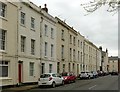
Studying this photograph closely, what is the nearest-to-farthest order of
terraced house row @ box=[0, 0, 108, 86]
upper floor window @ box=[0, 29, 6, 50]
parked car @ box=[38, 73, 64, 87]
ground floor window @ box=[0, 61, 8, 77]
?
ground floor window @ box=[0, 61, 8, 77] → upper floor window @ box=[0, 29, 6, 50] → terraced house row @ box=[0, 0, 108, 86] → parked car @ box=[38, 73, 64, 87]

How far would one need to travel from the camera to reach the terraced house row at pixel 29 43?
92.4 ft

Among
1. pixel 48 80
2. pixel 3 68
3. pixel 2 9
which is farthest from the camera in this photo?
pixel 48 80

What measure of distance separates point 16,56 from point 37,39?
7.10 m

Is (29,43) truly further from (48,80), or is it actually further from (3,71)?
(3,71)

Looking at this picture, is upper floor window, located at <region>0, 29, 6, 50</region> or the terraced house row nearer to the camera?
upper floor window, located at <region>0, 29, 6, 50</region>

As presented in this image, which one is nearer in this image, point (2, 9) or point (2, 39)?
point (2, 39)

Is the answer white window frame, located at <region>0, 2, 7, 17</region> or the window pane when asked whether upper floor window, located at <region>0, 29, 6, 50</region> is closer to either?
white window frame, located at <region>0, 2, 7, 17</region>

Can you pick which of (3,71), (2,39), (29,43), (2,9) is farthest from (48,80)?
(2,9)

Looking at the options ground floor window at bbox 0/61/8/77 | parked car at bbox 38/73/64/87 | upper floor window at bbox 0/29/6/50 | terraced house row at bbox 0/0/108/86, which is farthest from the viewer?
parked car at bbox 38/73/64/87

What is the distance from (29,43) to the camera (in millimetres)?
33906

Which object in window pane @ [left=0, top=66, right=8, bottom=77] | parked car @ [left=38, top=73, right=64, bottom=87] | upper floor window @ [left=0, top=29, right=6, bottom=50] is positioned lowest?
parked car @ [left=38, top=73, right=64, bottom=87]

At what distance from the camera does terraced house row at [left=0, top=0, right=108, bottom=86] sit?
28172mm

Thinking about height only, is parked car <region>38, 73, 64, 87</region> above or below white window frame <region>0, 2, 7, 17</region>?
below

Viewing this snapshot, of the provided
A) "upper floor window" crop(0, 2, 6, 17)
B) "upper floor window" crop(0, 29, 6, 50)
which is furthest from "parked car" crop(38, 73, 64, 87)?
"upper floor window" crop(0, 2, 6, 17)
